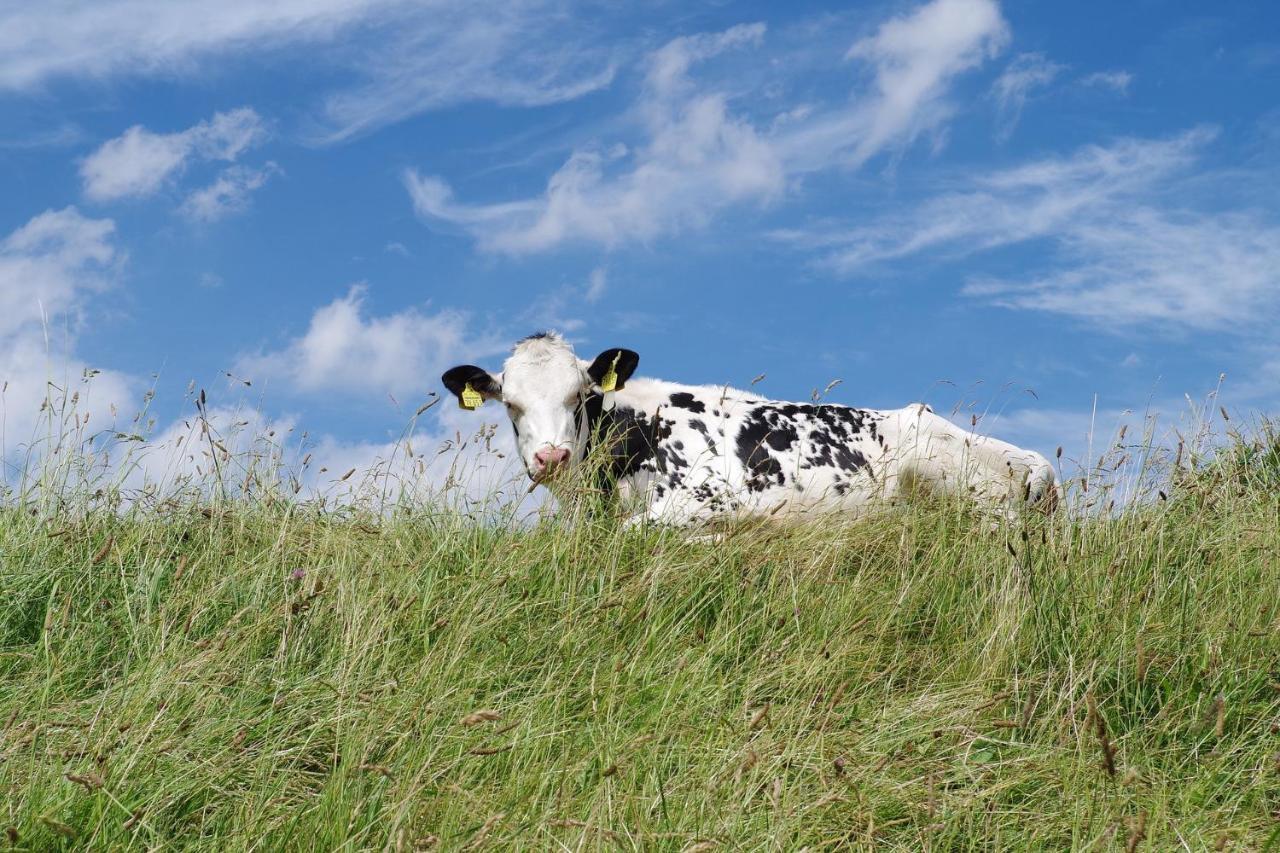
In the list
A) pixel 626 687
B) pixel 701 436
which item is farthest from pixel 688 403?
pixel 626 687

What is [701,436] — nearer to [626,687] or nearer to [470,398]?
[470,398]

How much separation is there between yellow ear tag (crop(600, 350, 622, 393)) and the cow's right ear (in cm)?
84

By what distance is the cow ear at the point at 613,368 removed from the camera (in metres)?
9.55

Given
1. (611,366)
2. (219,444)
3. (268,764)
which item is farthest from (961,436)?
(268,764)

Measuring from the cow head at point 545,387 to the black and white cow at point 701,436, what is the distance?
11 millimetres

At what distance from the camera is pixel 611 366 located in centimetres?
955

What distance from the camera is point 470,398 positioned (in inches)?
374

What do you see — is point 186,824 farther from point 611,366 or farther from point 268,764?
point 611,366

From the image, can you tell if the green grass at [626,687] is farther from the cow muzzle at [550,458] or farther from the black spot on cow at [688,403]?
the black spot on cow at [688,403]

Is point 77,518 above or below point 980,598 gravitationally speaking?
above

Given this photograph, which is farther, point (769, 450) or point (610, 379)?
point (769, 450)

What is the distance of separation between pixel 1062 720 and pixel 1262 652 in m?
1.70

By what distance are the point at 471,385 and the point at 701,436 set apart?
6.44ft

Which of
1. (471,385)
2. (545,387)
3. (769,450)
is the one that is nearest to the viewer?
(545,387)
